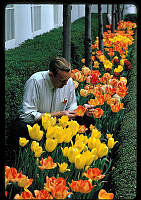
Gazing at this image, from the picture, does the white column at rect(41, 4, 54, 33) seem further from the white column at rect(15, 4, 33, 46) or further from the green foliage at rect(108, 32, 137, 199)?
the green foliage at rect(108, 32, 137, 199)

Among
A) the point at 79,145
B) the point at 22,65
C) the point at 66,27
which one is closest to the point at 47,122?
the point at 79,145

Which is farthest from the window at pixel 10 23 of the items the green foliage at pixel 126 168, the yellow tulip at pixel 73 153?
the yellow tulip at pixel 73 153

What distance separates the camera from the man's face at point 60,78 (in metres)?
2.60

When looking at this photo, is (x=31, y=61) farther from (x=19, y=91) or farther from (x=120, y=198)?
(x=120, y=198)

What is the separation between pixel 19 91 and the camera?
2.90 m

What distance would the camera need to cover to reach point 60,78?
2.62 m

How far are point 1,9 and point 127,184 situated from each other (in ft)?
3.91

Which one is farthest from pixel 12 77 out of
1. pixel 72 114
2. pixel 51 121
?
pixel 51 121

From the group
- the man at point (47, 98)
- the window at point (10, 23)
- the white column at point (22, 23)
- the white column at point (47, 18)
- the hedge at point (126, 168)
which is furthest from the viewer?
the white column at point (47, 18)

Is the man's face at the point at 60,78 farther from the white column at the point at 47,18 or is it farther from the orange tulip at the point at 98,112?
the white column at the point at 47,18

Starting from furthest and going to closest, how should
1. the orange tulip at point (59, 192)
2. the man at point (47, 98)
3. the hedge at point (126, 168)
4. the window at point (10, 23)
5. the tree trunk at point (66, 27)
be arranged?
the window at point (10, 23)
the tree trunk at point (66, 27)
the man at point (47, 98)
the hedge at point (126, 168)
the orange tulip at point (59, 192)

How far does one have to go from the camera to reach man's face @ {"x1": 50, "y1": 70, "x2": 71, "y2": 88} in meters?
2.60

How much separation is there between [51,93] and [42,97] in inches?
3.6

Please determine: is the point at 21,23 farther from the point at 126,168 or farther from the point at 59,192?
the point at 59,192
